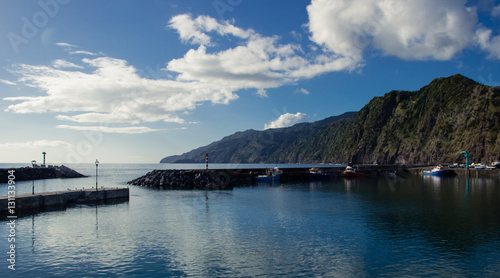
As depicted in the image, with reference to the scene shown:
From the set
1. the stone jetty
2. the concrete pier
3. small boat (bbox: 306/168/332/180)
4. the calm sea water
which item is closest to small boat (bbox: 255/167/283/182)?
small boat (bbox: 306/168/332/180)

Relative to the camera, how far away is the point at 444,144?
17925cm

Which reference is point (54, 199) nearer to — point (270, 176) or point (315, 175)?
point (270, 176)

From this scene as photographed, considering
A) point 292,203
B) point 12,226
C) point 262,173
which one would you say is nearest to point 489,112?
point 262,173

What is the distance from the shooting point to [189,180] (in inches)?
3533

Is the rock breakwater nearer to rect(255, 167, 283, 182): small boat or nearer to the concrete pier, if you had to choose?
rect(255, 167, 283, 182): small boat

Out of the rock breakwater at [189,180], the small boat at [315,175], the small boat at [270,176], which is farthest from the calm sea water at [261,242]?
the small boat at [315,175]

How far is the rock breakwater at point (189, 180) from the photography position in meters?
87.4

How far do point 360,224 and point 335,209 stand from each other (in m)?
10.5

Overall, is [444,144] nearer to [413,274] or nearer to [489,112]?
[489,112]

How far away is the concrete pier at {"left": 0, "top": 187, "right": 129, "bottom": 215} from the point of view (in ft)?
139

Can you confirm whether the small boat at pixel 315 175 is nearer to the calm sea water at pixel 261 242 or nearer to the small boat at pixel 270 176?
the small boat at pixel 270 176

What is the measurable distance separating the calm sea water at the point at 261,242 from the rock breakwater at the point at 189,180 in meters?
41.5

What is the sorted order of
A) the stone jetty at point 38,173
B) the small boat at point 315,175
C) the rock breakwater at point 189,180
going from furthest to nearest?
the small boat at point 315,175 < the stone jetty at point 38,173 < the rock breakwater at point 189,180

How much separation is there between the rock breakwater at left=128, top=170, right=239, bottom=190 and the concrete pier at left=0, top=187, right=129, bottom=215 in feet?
91.3
